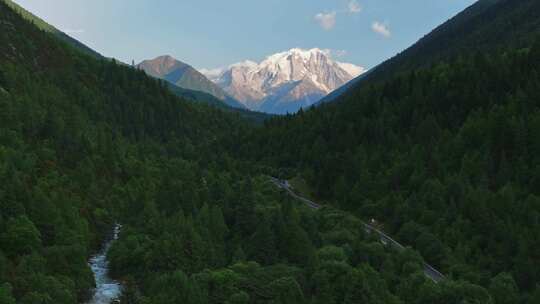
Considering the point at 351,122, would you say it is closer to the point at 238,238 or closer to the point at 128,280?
the point at 238,238

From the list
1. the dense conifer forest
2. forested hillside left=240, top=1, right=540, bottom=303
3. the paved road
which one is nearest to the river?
the dense conifer forest

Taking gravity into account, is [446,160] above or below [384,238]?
above

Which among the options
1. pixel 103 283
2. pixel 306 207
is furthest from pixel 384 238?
pixel 103 283

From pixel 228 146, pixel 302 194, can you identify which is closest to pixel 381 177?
pixel 302 194

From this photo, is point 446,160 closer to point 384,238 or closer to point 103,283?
point 384,238

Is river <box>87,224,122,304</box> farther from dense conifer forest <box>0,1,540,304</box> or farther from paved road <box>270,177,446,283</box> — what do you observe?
paved road <box>270,177,446,283</box>
